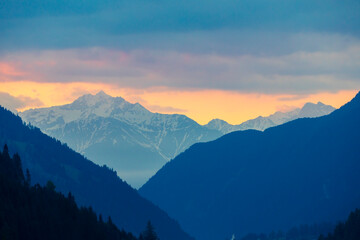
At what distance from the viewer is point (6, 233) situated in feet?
655
